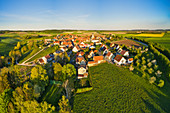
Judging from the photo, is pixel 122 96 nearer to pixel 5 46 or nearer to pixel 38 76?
pixel 38 76

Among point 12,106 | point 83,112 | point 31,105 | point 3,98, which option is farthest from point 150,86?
point 3,98

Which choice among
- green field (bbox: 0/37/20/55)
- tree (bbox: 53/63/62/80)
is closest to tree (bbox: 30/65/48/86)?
tree (bbox: 53/63/62/80)

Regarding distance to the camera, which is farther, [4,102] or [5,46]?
[5,46]

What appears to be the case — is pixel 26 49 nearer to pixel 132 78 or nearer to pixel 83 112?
pixel 83 112

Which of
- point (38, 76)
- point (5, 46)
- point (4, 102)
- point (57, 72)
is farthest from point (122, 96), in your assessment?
point (5, 46)

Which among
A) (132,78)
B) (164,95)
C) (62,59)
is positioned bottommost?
(164,95)

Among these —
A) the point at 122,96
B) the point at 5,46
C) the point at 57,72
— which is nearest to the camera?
the point at 122,96
